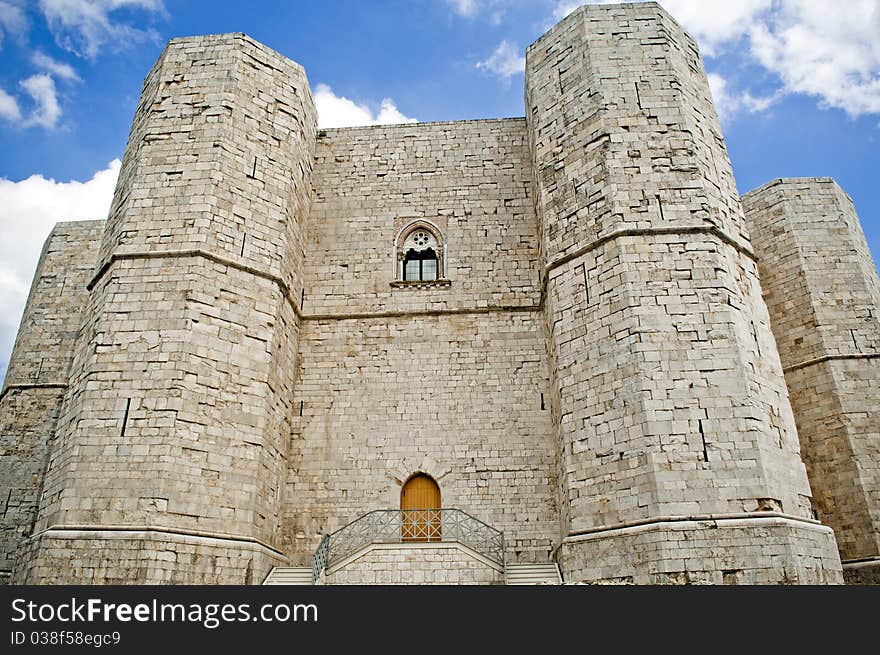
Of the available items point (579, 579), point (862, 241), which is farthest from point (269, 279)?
point (862, 241)

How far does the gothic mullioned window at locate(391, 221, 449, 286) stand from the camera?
1295 centimetres

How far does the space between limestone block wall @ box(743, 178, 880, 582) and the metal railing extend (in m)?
6.34

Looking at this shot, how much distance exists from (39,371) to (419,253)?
901cm

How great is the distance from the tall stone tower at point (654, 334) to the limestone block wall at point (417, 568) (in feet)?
4.05

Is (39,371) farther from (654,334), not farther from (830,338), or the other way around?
(830,338)

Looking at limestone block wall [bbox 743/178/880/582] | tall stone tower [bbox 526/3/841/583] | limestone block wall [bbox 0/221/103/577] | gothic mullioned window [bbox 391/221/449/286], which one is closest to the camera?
tall stone tower [bbox 526/3/841/583]

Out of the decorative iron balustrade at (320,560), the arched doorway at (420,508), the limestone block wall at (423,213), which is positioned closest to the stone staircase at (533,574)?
the arched doorway at (420,508)

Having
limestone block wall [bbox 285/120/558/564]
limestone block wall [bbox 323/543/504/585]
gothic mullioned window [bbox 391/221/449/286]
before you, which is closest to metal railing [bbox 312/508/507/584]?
limestone block wall [bbox 285/120/558/564]

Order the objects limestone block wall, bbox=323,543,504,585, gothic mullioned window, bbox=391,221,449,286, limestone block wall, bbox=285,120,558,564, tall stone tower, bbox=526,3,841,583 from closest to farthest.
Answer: tall stone tower, bbox=526,3,841,583
limestone block wall, bbox=323,543,504,585
limestone block wall, bbox=285,120,558,564
gothic mullioned window, bbox=391,221,449,286

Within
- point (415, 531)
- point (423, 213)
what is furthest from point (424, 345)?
point (415, 531)

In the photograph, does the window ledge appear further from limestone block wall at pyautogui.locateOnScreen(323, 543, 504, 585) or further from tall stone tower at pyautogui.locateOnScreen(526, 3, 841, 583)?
limestone block wall at pyautogui.locateOnScreen(323, 543, 504, 585)

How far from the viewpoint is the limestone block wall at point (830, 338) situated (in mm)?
11578

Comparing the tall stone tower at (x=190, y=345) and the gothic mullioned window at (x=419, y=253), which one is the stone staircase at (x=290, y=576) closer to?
the tall stone tower at (x=190, y=345)

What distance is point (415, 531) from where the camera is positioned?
1084cm
